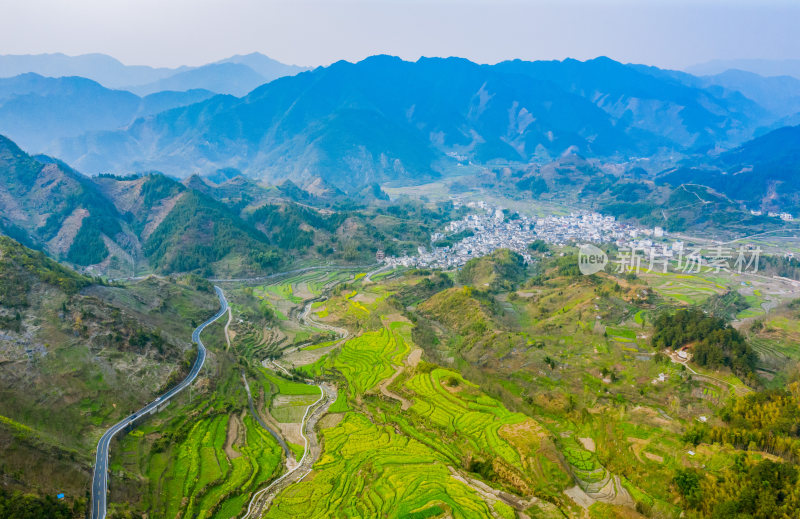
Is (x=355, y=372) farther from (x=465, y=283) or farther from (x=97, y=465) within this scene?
(x=465, y=283)

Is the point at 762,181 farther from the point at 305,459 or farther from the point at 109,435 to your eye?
the point at 109,435

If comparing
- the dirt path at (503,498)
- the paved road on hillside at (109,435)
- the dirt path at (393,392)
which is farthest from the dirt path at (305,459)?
the dirt path at (503,498)

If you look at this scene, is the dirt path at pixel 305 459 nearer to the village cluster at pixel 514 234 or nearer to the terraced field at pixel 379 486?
the terraced field at pixel 379 486

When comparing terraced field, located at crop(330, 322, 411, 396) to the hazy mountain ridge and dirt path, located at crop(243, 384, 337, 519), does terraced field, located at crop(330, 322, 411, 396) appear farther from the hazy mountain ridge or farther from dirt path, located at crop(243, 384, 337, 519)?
the hazy mountain ridge

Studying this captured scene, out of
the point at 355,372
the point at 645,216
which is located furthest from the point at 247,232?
the point at 645,216

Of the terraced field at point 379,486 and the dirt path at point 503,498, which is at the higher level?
the dirt path at point 503,498

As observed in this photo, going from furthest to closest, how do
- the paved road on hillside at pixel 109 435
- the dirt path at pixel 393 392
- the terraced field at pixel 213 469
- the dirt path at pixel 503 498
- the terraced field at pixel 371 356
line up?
the terraced field at pixel 371 356 → the dirt path at pixel 393 392 → the terraced field at pixel 213 469 → the dirt path at pixel 503 498 → the paved road on hillside at pixel 109 435

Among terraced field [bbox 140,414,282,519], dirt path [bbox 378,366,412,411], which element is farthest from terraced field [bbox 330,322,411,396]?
terraced field [bbox 140,414,282,519]

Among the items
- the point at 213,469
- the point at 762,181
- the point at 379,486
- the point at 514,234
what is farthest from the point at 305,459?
the point at 762,181
